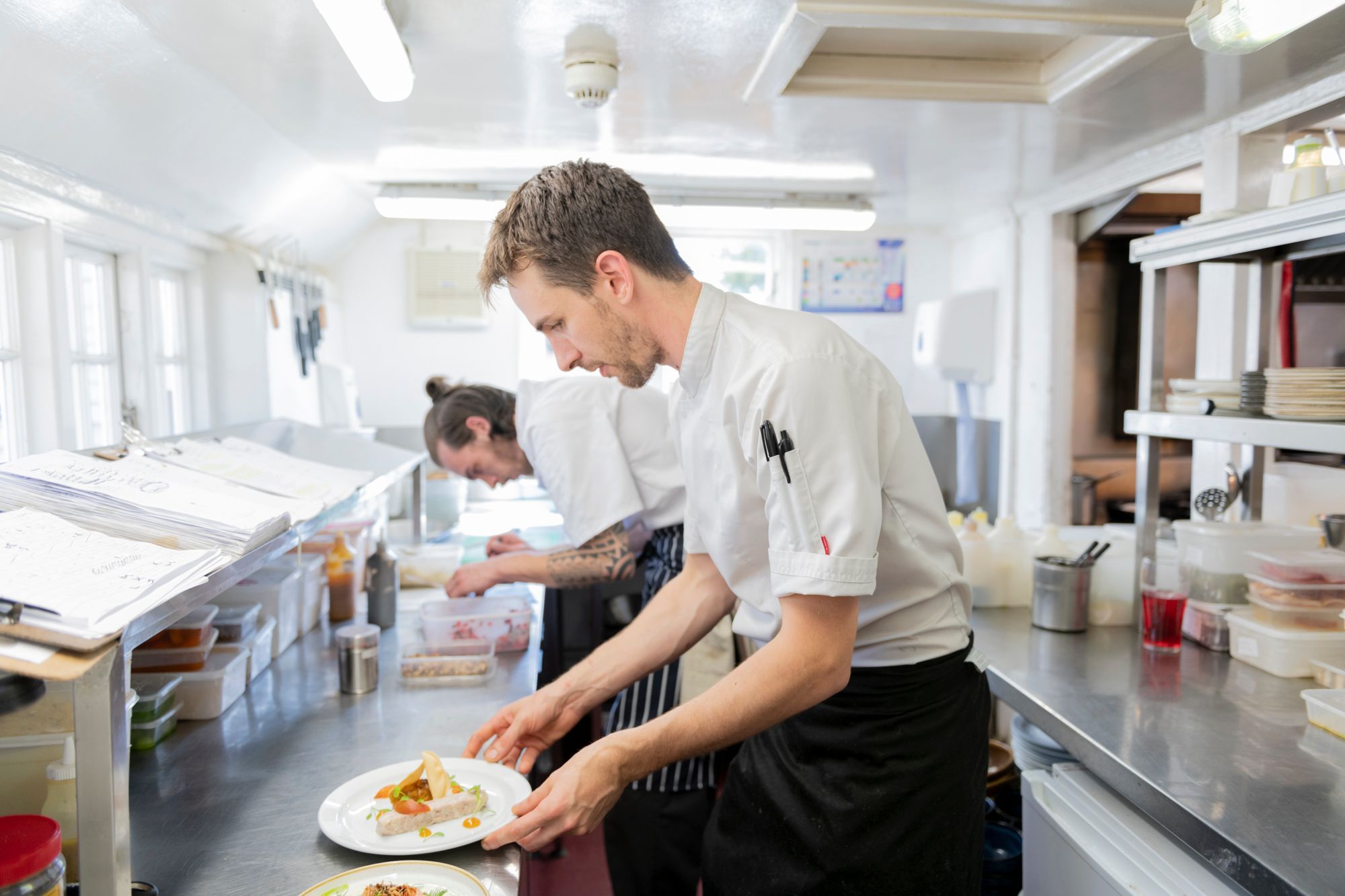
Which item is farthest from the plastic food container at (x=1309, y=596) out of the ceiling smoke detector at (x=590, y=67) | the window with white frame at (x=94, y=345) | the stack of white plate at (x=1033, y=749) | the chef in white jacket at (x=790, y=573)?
the window with white frame at (x=94, y=345)

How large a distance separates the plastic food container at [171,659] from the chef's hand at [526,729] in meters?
0.73

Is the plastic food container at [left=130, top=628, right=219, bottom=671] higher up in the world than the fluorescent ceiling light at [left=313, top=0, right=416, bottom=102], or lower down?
lower down

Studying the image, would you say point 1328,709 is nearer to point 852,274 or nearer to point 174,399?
point 174,399

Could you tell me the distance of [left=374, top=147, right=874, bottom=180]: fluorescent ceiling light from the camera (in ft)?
13.6

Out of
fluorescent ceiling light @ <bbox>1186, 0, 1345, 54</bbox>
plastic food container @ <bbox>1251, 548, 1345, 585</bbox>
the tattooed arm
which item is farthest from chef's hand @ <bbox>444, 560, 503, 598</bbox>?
fluorescent ceiling light @ <bbox>1186, 0, 1345, 54</bbox>

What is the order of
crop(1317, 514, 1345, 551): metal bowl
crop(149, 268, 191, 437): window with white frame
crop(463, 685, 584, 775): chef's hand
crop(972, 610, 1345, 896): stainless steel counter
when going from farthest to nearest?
crop(149, 268, 191, 437): window with white frame
crop(1317, 514, 1345, 551): metal bowl
crop(463, 685, 584, 775): chef's hand
crop(972, 610, 1345, 896): stainless steel counter

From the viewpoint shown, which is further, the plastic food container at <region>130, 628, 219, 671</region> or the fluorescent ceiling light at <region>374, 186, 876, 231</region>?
the fluorescent ceiling light at <region>374, 186, 876, 231</region>

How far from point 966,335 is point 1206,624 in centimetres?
340

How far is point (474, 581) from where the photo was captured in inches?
105

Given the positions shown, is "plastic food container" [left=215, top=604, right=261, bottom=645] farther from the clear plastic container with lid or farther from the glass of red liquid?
the glass of red liquid

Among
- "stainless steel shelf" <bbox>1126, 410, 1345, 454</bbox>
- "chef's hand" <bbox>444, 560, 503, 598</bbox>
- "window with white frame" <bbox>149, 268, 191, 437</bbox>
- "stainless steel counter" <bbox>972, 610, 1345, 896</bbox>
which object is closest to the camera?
"stainless steel counter" <bbox>972, 610, 1345, 896</bbox>

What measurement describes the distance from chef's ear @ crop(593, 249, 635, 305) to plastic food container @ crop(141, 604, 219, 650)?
125cm

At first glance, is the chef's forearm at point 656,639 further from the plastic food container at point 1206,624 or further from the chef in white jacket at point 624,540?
the plastic food container at point 1206,624

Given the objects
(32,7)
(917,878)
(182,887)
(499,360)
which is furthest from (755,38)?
(499,360)
